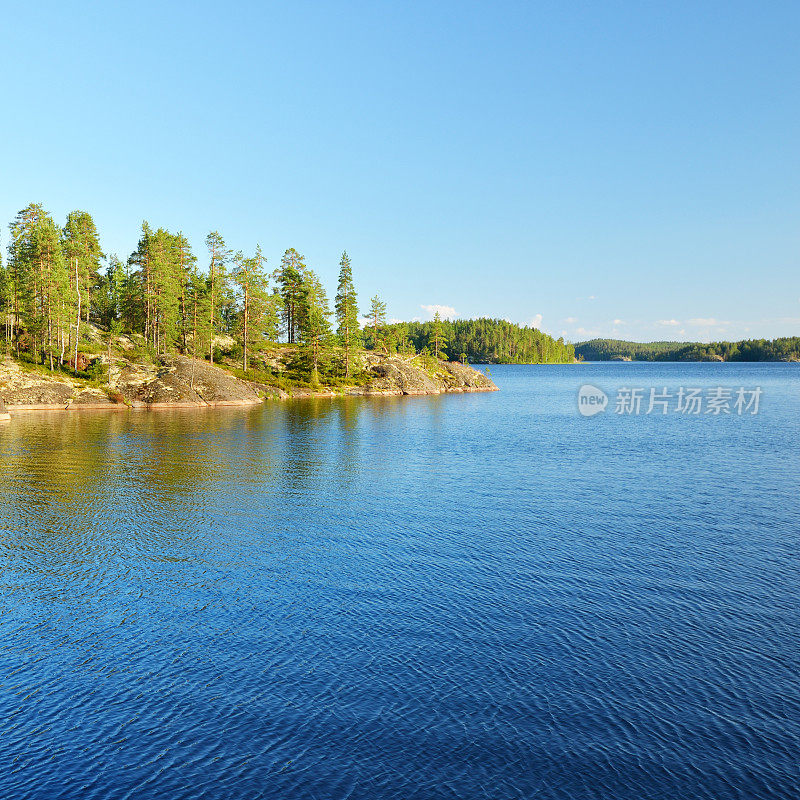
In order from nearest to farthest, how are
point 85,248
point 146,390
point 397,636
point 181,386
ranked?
point 397,636, point 146,390, point 181,386, point 85,248

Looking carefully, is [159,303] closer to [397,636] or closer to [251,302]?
[251,302]

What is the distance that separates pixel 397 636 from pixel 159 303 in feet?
279

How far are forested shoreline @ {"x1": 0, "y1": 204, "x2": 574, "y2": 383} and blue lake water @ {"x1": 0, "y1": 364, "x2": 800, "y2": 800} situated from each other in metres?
53.7

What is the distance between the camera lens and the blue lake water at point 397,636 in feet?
36.4

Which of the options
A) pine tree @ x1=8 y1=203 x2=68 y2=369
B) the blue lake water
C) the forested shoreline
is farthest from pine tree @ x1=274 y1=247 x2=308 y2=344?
the blue lake water

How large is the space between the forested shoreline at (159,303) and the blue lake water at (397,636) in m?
53.7

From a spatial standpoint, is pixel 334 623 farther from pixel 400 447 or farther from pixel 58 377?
pixel 58 377

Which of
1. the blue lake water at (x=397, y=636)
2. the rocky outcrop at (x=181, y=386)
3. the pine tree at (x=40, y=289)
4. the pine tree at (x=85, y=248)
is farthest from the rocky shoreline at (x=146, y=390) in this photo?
the blue lake water at (x=397, y=636)

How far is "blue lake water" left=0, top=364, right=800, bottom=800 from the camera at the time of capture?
11.1 meters

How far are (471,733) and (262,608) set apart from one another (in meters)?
8.27

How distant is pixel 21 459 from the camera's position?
3997 centimetres

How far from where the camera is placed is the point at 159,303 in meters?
89.3

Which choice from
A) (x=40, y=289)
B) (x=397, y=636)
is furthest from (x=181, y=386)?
(x=397, y=636)

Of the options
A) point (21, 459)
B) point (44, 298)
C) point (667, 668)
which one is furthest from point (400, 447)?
point (44, 298)
